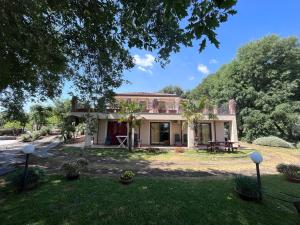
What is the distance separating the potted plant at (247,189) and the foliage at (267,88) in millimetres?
22424

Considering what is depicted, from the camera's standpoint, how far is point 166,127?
73.7ft

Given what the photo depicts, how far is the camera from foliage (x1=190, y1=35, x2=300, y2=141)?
86.0 ft

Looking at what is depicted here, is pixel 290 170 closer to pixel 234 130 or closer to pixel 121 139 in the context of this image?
pixel 234 130

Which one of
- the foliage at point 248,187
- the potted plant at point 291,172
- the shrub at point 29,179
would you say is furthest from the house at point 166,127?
the foliage at point 248,187

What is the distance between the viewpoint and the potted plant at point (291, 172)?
31.4 feet

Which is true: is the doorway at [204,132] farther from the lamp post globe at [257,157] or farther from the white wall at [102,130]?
the lamp post globe at [257,157]

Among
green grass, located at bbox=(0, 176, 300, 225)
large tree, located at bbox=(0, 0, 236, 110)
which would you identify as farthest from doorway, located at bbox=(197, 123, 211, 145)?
large tree, located at bbox=(0, 0, 236, 110)

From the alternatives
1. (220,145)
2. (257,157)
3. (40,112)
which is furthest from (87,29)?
(220,145)

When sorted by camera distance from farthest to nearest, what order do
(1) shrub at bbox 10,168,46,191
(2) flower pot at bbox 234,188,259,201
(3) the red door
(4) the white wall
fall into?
1. (3) the red door
2. (4) the white wall
3. (1) shrub at bbox 10,168,46,191
4. (2) flower pot at bbox 234,188,259,201

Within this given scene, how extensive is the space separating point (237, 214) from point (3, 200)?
720cm

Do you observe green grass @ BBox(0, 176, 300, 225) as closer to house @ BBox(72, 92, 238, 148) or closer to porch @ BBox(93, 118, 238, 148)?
house @ BBox(72, 92, 238, 148)

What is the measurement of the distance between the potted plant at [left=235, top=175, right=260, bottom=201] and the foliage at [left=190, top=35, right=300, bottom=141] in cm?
2242

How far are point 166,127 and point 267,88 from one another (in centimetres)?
1724

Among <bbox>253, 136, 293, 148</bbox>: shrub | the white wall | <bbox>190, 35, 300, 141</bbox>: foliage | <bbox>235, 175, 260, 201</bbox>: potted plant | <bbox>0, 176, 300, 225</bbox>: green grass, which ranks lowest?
<bbox>0, 176, 300, 225</bbox>: green grass
